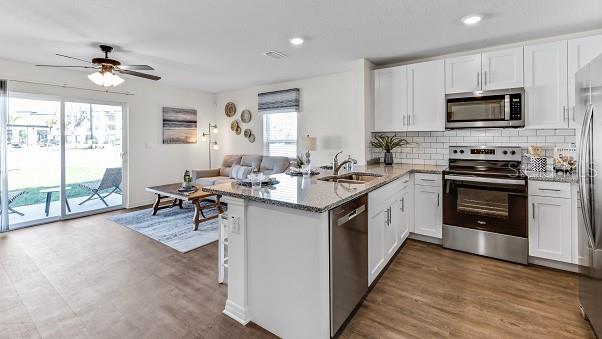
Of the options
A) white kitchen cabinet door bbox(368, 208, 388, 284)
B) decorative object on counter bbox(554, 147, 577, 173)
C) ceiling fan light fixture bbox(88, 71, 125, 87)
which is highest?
ceiling fan light fixture bbox(88, 71, 125, 87)

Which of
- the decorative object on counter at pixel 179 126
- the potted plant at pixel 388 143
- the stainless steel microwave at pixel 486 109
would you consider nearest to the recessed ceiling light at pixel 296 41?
the potted plant at pixel 388 143

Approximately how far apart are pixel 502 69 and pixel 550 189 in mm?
1411

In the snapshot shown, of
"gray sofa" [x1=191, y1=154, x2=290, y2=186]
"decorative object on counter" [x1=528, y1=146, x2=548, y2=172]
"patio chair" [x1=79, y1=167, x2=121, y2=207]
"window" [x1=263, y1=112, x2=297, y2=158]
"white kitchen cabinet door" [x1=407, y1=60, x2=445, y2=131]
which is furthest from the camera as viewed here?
"window" [x1=263, y1=112, x2=297, y2=158]

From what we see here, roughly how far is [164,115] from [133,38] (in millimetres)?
2971

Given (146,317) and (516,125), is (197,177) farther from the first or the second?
(516,125)

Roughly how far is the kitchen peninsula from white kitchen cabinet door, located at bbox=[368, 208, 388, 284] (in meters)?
0.09

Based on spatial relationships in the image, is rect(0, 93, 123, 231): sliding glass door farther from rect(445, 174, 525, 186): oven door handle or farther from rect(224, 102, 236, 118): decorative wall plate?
rect(445, 174, 525, 186): oven door handle

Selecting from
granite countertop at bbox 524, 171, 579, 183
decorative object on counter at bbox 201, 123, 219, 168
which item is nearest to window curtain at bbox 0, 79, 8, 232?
decorative object on counter at bbox 201, 123, 219, 168

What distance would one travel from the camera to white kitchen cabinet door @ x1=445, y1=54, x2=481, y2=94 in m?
3.34

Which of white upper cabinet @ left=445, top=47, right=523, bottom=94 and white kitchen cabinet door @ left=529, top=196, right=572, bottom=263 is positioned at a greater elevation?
white upper cabinet @ left=445, top=47, right=523, bottom=94

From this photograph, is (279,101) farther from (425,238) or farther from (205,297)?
(205,297)

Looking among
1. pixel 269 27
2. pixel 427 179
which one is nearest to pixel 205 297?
pixel 269 27

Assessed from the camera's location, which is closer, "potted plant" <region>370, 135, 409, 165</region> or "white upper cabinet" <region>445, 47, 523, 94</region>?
"white upper cabinet" <region>445, 47, 523, 94</region>

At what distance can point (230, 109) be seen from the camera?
655cm
